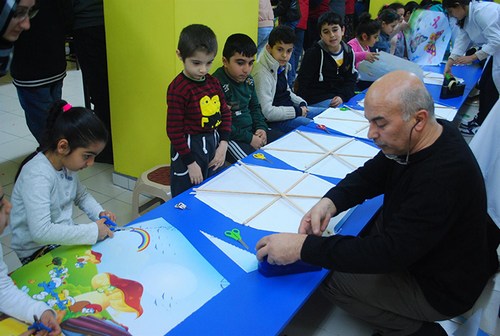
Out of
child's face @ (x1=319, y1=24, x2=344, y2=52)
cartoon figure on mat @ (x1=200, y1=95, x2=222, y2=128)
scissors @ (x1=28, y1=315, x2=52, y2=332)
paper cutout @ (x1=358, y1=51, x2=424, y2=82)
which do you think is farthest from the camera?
paper cutout @ (x1=358, y1=51, x2=424, y2=82)

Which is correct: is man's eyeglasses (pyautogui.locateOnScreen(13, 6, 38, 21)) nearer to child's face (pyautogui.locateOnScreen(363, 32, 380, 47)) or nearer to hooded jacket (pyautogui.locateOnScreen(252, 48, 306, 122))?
hooded jacket (pyautogui.locateOnScreen(252, 48, 306, 122))

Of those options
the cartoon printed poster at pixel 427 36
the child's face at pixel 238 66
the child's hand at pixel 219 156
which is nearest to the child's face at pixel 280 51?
the child's face at pixel 238 66

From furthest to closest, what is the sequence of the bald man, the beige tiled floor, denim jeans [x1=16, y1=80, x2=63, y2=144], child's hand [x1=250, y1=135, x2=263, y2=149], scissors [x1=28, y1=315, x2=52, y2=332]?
child's hand [x1=250, y1=135, x2=263, y2=149], denim jeans [x1=16, y1=80, x2=63, y2=144], the beige tiled floor, the bald man, scissors [x1=28, y1=315, x2=52, y2=332]

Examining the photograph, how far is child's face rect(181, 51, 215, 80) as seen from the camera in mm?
1967

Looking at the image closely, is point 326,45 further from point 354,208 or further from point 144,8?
point 354,208

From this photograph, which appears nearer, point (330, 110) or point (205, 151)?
point (205, 151)

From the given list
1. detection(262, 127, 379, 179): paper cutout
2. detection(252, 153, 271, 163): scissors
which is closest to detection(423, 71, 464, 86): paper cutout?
detection(262, 127, 379, 179): paper cutout

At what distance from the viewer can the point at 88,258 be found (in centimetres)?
Result: 129

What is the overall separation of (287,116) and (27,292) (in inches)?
87.3

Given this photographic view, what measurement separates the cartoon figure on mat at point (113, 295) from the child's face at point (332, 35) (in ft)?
8.70

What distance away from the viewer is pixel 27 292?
3.75ft

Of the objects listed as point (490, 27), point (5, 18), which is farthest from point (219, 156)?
point (490, 27)

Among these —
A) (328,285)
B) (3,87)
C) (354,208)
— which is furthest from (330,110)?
(3,87)

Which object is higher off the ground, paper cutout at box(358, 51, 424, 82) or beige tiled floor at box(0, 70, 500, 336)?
paper cutout at box(358, 51, 424, 82)
